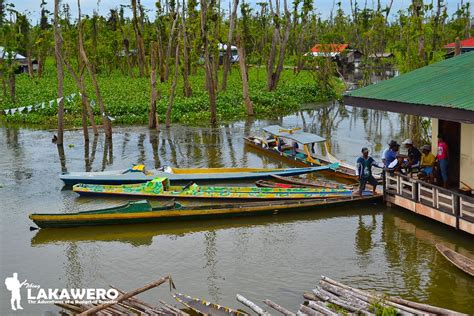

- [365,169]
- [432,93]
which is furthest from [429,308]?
[365,169]

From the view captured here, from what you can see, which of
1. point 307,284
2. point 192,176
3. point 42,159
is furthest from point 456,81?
point 42,159

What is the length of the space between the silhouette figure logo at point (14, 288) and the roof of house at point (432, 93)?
949 cm

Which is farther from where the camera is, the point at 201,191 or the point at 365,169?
the point at 201,191

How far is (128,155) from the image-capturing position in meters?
28.0

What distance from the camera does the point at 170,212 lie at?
1756cm

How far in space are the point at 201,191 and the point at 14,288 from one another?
7.06 meters

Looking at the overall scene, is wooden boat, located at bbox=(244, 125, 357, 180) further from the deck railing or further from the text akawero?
the text akawero

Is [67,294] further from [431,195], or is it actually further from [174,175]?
[174,175]

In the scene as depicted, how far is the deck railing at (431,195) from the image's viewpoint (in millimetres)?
15156

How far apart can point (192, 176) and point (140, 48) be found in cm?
3659

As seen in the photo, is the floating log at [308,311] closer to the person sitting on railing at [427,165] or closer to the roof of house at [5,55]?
the person sitting on railing at [427,165]

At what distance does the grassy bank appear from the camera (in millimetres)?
37594

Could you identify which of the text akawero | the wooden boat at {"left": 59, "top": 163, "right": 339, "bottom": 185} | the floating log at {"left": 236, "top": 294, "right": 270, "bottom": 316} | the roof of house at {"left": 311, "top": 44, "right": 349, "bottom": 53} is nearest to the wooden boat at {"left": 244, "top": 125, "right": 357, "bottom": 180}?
the wooden boat at {"left": 59, "top": 163, "right": 339, "bottom": 185}

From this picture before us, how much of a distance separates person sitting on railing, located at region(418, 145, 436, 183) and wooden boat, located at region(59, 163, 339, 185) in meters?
4.66
